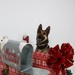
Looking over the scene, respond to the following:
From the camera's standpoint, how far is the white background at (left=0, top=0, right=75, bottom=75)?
4.48 feet

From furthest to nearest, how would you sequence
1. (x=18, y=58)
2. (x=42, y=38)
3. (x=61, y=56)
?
(x=42, y=38) → (x=18, y=58) → (x=61, y=56)

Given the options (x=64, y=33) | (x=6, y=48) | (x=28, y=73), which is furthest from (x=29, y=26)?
(x=28, y=73)

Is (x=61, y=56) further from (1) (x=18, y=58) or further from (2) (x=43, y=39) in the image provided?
(2) (x=43, y=39)

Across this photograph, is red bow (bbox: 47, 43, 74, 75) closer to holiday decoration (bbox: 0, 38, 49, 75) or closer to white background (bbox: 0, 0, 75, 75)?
holiday decoration (bbox: 0, 38, 49, 75)

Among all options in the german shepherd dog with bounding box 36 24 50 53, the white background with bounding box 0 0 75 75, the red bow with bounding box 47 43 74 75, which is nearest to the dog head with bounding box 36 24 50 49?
the german shepherd dog with bounding box 36 24 50 53

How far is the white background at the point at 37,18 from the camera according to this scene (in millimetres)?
1364

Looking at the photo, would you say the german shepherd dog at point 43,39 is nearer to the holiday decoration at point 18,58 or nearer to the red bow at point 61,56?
the holiday decoration at point 18,58

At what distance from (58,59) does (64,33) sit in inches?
27.7

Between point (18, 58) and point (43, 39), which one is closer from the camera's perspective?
point (18, 58)

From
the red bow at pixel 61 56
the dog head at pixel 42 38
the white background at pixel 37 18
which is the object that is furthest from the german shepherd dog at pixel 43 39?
the red bow at pixel 61 56

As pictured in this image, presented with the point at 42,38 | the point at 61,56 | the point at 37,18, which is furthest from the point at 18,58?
the point at 37,18

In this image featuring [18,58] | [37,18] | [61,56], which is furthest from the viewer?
[37,18]

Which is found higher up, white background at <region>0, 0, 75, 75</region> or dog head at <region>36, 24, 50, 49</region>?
white background at <region>0, 0, 75, 75</region>

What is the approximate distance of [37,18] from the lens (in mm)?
1468
